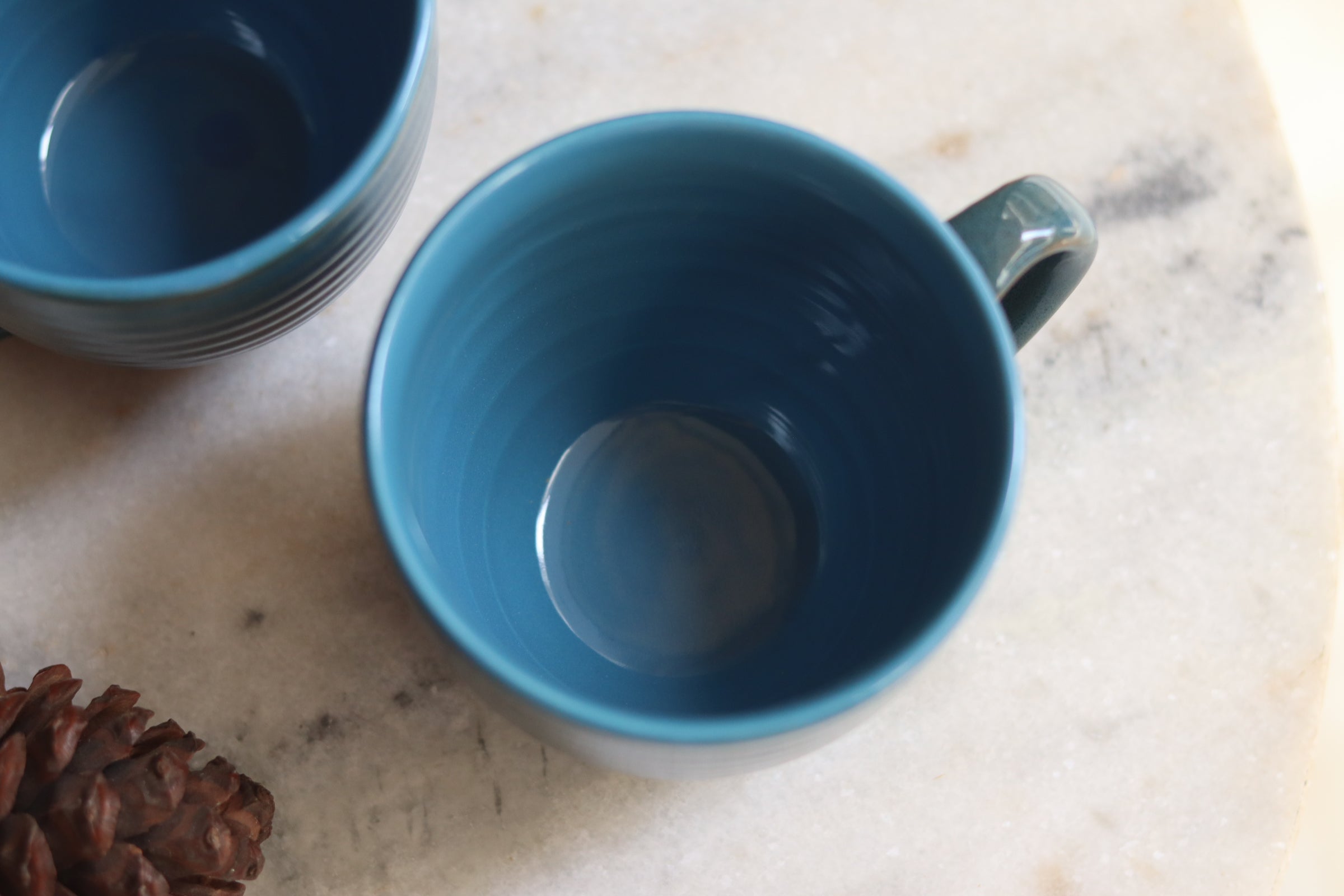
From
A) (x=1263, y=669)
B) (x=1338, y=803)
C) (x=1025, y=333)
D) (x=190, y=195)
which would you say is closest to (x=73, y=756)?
(x=190, y=195)

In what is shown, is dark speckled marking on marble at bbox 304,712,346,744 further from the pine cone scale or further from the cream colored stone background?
the cream colored stone background

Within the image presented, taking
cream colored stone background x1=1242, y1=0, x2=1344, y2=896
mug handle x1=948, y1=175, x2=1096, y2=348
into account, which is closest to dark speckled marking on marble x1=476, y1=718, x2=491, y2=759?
mug handle x1=948, y1=175, x2=1096, y2=348

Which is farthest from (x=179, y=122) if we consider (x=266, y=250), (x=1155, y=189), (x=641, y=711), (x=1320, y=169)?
(x=1320, y=169)

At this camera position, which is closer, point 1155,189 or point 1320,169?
point 1155,189

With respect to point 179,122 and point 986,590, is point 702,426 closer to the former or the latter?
point 986,590

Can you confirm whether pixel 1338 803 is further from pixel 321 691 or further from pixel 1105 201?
pixel 321 691

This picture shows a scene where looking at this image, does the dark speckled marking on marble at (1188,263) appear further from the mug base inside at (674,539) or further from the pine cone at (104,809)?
the pine cone at (104,809)
